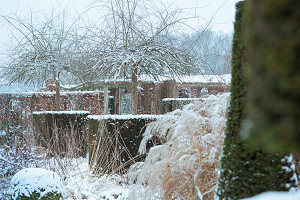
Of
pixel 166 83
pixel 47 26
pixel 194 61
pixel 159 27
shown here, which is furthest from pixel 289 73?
pixel 166 83

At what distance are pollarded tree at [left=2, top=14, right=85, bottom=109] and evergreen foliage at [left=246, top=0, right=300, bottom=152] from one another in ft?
24.0

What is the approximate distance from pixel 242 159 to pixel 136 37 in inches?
152

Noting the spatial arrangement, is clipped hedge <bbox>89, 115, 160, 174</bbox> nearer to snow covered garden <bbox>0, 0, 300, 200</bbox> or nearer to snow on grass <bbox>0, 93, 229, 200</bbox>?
snow covered garden <bbox>0, 0, 300, 200</bbox>

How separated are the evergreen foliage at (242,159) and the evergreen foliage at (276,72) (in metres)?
1.03

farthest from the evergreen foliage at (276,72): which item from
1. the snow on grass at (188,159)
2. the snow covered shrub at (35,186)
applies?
the snow covered shrub at (35,186)

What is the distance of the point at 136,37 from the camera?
509 cm

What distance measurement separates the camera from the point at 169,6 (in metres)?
5.22

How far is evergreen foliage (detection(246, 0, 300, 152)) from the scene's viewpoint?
1.80 ft

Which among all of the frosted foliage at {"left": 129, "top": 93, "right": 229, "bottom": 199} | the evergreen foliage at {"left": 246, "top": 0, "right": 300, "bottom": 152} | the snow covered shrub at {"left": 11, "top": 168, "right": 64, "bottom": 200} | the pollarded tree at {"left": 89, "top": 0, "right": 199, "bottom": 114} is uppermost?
the pollarded tree at {"left": 89, "top": 0, "right": 199, "bottom": 114}

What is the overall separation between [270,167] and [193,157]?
1.03m

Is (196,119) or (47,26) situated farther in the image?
(47,26)

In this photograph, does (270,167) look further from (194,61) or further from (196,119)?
(194,61)

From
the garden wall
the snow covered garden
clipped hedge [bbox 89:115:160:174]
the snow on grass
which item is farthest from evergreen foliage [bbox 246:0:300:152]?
the garden wall

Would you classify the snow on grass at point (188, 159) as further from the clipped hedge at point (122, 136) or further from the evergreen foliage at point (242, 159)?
the clipped hedge at point (122, 136)
